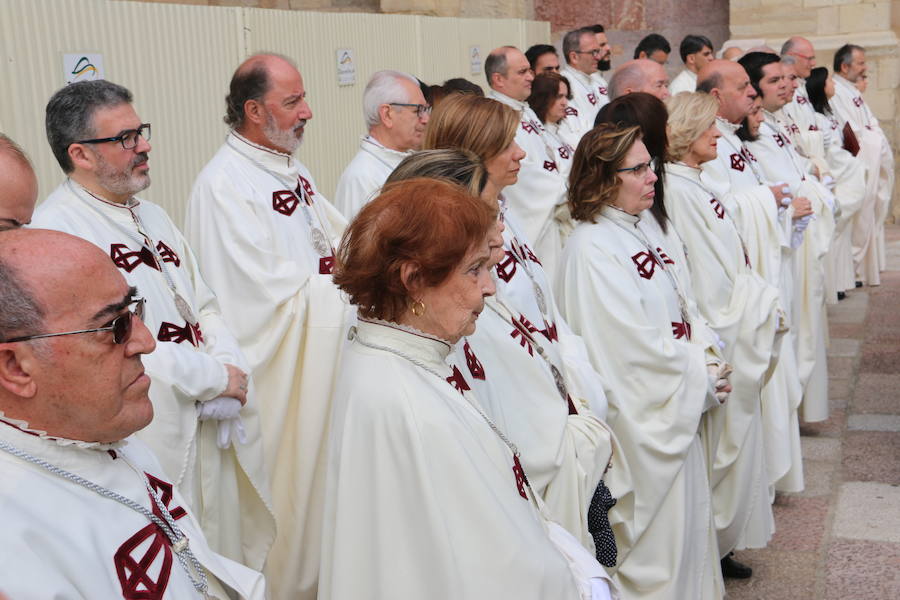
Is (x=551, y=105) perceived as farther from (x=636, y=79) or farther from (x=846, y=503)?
(x=846, y=503)

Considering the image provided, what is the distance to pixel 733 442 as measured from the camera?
4863mm

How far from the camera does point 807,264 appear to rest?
6855 millimetres

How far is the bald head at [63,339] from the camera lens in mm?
1969

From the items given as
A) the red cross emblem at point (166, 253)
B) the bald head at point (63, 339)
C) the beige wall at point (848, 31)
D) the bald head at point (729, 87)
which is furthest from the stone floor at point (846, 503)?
the beige wall at point (848, 31)

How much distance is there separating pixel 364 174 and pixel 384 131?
0.27 metres

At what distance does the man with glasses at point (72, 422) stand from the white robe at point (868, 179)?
968 cm

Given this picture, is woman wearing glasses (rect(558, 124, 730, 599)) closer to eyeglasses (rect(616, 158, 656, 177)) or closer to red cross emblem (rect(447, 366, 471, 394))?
eyeglasses (rect(616, 158, 656, 177))

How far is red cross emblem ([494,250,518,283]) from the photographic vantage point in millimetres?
3672

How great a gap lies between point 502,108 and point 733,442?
194 centimetres

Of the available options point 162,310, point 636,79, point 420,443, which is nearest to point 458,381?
point 420,443

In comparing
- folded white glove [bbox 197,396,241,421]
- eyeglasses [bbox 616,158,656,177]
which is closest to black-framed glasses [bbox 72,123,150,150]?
folded white glove [bbox 197,396,241,421]

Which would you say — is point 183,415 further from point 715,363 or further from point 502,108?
point 715,363

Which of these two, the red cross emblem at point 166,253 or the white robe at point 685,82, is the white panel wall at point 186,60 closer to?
the red cross emblem at point 166,253

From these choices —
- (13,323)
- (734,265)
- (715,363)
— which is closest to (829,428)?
(734,265)
